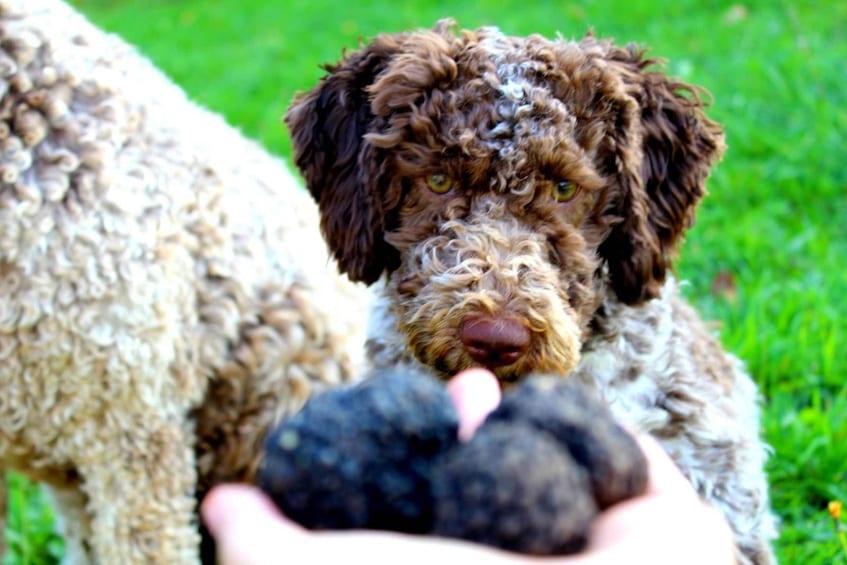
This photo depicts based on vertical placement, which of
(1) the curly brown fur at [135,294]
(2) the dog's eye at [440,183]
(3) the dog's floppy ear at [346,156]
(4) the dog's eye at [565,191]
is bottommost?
(1) the curly brown fur at [135,294]

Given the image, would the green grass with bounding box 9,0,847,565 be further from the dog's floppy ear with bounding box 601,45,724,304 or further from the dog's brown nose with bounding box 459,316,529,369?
the dog's brown nose with bounding box 459,316,529,369

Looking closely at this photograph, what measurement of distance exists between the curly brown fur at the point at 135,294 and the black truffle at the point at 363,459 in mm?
1644

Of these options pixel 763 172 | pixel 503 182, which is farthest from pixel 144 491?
pixel 763 172

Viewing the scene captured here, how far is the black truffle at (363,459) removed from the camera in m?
1.50

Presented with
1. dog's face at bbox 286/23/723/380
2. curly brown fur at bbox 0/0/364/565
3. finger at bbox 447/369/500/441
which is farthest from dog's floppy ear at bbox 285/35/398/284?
finger at bbox 447/369/500/441

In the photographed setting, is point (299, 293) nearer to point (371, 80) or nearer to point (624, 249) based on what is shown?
point (371, 80)

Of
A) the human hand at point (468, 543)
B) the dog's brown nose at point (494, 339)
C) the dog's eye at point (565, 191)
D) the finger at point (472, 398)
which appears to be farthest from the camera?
the dog's eye at point (565, 191)

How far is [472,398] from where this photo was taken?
166 centimetres

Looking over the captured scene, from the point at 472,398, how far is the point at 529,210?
122 centimetres

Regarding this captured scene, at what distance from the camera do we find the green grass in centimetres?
391

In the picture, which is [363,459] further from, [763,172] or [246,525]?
[763,172]

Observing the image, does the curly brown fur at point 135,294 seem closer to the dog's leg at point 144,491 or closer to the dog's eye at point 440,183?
the dog's leg at point 144,491

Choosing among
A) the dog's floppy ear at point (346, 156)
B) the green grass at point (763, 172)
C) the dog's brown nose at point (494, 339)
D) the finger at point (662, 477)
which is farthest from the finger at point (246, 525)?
the green grass at point (763, 172)

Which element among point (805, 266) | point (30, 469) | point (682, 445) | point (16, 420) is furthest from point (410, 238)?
point (805, 266)
